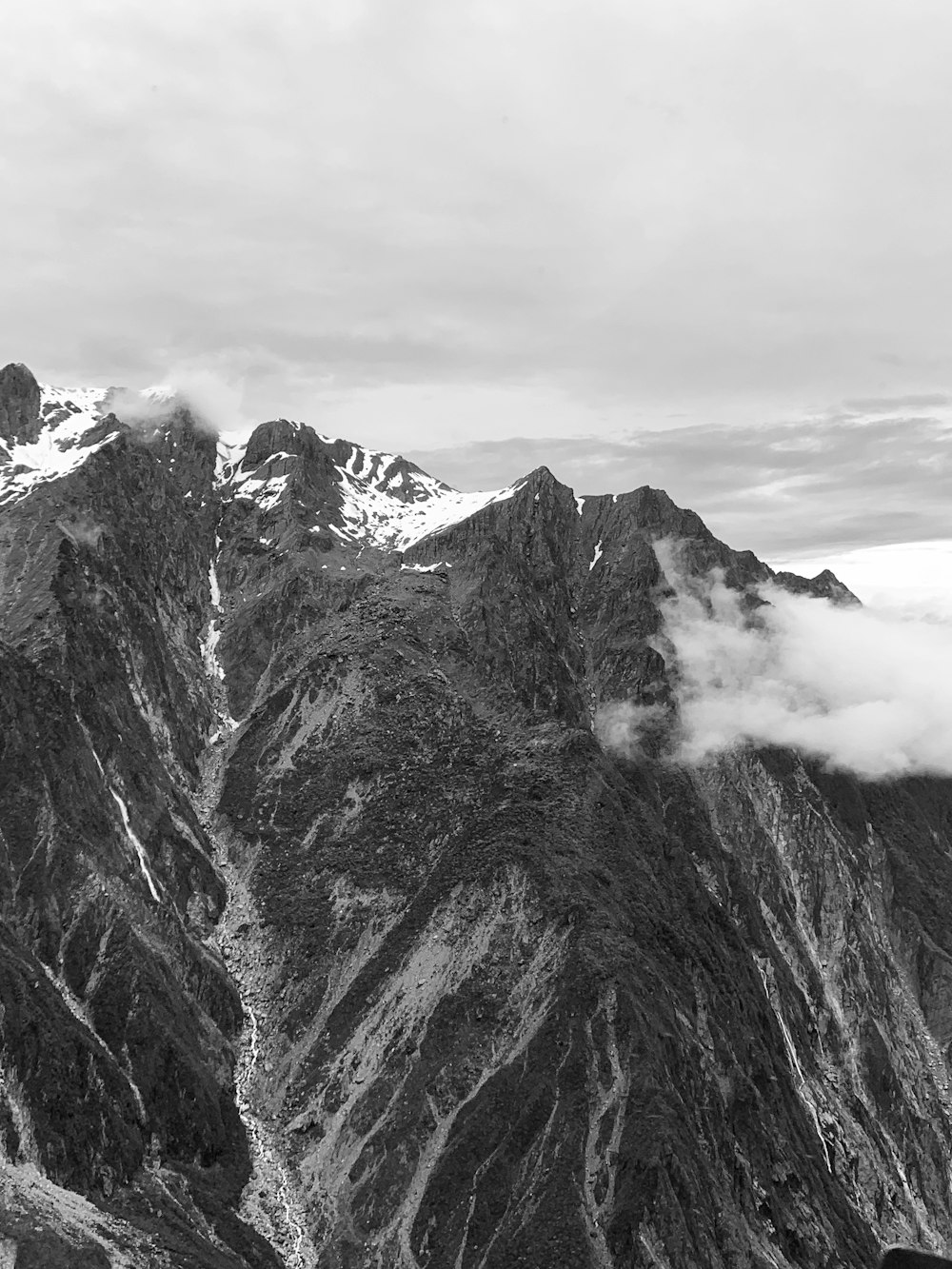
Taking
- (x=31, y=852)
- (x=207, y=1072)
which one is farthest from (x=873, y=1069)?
(x=31, y=852)

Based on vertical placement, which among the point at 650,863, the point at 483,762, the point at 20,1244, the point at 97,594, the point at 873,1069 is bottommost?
the point at 873,1069

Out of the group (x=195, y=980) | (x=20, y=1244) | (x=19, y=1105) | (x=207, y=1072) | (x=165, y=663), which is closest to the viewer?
(x=20, y=1244)

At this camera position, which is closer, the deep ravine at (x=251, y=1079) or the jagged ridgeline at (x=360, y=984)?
the jagged ridgeline at (x=360, y=984)

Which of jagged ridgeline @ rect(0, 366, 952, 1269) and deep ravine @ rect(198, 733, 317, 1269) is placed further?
deep ravine @ rect(198, 733, 317, 1269)

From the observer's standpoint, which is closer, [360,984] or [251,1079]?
[251,1079]

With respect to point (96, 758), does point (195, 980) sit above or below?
below

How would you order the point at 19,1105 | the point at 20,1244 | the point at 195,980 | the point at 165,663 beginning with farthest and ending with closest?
the point at 165,663
the point at 195,980
the point at 19,1105
the point at 20,1244

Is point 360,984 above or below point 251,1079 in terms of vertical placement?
above

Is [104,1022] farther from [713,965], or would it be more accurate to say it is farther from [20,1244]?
[713,965]
